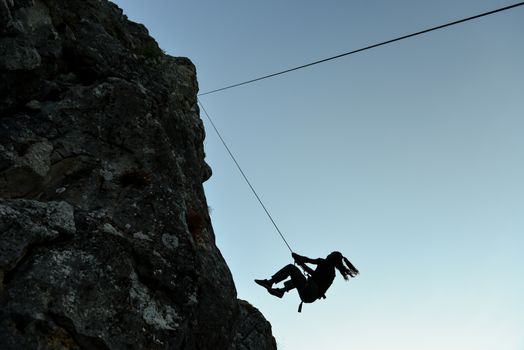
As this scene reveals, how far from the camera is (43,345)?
29.5ft

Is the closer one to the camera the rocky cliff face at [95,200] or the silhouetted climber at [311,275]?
the rocky cliff face at [95,200]

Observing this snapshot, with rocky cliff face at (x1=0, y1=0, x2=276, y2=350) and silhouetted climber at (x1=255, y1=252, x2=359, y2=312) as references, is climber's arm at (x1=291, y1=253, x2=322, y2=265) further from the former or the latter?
rocky cliff face at (x1=0, y1=0, x2=276, y2=350)

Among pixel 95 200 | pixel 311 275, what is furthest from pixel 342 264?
pixel 95 200

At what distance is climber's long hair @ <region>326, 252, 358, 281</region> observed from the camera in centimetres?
1555

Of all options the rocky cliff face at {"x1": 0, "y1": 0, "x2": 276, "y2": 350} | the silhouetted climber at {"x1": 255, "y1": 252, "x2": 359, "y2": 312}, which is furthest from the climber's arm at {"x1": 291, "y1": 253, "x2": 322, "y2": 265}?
the rocky cliff face at {"x1": 0, "y1": 0, "x2": 276, "y2": 350}

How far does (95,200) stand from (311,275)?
25.2 feet

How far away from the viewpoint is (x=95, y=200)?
12.4 meters

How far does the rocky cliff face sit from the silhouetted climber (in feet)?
9.89

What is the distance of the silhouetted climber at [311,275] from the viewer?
15836 millimetres

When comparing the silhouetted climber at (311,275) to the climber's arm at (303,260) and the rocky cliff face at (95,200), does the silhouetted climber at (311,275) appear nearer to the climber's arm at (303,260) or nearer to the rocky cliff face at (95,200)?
the climber's arm at (303,260)

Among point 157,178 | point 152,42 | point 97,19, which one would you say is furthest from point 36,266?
point 152,42

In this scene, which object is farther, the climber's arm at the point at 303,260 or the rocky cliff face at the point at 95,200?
the climber's arm at the point at 303,260

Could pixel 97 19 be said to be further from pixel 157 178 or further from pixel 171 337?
pixel 171 337

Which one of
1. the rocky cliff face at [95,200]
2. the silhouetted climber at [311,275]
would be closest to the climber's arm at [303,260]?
the silhouetted climber at [311,275]
